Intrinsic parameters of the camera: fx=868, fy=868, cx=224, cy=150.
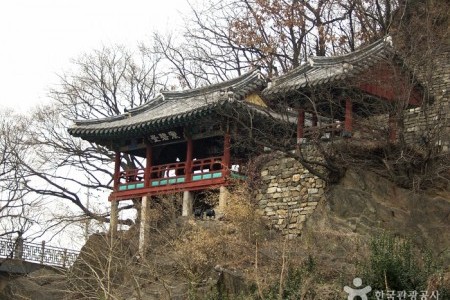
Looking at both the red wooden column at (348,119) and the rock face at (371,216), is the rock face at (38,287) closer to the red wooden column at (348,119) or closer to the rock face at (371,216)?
the rock face at (371,216)

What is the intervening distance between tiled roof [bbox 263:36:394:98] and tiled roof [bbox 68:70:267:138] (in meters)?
1.32

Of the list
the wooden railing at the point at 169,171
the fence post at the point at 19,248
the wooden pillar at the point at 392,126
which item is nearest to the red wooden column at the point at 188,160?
the wooden railing at the point at 169,171

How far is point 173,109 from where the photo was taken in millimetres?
24188

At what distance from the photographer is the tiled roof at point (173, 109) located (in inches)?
873

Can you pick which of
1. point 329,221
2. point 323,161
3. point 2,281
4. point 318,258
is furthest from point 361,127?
point 2,281

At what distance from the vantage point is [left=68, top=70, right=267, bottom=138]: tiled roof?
22.2 metres

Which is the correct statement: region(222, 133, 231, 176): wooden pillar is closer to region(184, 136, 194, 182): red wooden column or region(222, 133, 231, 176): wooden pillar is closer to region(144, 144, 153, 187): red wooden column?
region(184, 136, 194, 182): red wooden column

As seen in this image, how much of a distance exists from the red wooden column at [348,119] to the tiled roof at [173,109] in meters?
2.95

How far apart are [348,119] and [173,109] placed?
6.10 m

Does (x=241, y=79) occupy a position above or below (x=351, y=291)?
above

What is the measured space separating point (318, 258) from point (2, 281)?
1255 centimetres

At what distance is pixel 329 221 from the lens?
1856cm

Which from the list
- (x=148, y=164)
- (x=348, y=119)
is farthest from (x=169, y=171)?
(x=348, y=119)

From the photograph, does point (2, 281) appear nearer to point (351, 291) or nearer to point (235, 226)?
point (235, 226)
